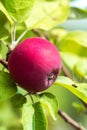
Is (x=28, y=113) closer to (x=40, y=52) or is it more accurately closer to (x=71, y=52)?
(x=40, y=52)

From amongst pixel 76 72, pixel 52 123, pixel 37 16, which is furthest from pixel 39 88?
pixel 52 123

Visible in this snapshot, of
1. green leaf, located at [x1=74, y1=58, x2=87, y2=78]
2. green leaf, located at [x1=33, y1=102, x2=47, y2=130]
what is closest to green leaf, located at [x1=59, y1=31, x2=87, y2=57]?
green leaf, located at [x1=74, y1=58, x2=87, y2=78]

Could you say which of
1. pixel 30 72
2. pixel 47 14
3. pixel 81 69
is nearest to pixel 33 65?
pixel 30 72

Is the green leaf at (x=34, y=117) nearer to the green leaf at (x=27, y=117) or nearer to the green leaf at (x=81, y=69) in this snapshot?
the green leaf at (x=27, y=117)

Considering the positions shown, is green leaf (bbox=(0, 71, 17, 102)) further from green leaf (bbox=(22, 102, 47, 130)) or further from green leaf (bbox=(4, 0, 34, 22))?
green leaf (bbox=(4, 0, 34, 22))

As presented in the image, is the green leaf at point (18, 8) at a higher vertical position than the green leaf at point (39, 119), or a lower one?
higher

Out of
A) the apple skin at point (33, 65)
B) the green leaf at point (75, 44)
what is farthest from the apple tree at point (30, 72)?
the green leaf at point (75, 44)
